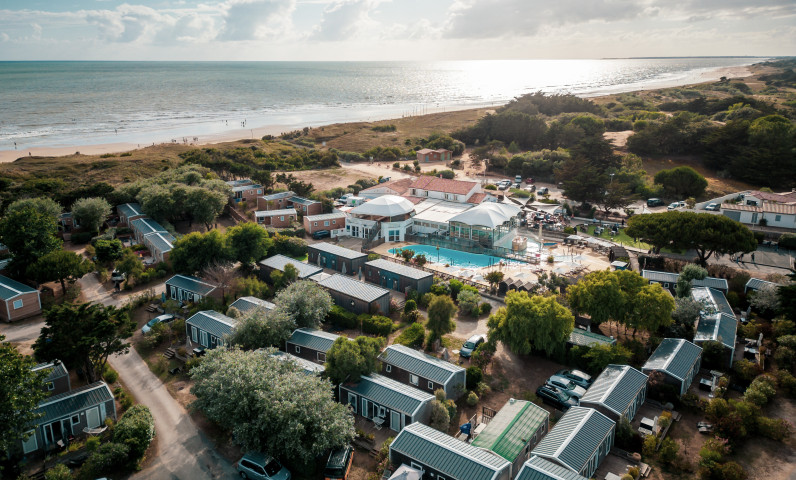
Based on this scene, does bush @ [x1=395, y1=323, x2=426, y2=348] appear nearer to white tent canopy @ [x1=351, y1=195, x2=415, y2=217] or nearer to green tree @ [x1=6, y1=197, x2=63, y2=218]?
white tent canopy @ [x1=351, y1=195, x2=415, y2=217]

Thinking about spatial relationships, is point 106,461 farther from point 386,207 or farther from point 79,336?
point 386,207

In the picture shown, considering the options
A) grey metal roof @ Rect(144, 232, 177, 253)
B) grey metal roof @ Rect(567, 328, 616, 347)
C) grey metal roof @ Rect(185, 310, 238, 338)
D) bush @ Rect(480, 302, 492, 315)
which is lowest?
bush @ Rect(480, 302, 492, 315)

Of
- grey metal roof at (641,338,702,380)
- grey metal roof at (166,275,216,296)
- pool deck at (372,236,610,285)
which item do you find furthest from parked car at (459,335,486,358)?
grey metal roof at (166,275,216,296)

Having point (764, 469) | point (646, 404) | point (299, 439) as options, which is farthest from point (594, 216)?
point (299, 439)

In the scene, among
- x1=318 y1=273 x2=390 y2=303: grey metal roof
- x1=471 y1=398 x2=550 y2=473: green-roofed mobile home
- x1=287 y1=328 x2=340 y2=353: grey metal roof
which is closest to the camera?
x1=471 y1=398 x2=550 y2=473: green-roofed mobile home

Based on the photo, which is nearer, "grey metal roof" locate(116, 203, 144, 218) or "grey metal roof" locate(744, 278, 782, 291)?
"grey metal roof" locate(744, 278, 782, 291)

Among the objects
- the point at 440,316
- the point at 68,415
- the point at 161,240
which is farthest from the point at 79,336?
the point at 161,240
